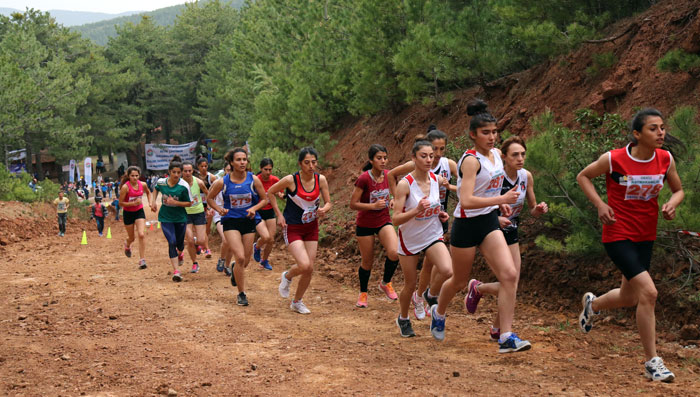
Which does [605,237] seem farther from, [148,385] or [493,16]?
[493,16]

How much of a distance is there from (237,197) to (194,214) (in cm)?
346

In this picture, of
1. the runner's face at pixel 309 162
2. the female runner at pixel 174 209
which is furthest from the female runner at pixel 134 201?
the runner's face at pixel 309 162

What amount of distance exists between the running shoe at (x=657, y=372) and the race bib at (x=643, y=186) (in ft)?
4.31

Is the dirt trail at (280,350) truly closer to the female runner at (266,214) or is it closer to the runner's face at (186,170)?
the female runner at (266,214)

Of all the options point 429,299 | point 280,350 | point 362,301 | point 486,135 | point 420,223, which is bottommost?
point 362,301

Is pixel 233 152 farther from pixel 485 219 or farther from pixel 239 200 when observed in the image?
pixel 485 219

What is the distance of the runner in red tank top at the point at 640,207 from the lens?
5332mm

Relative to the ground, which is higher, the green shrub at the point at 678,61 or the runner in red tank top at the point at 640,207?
the green shrub at the point at 678,61

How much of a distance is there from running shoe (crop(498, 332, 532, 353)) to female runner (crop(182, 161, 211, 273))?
7.39 metres

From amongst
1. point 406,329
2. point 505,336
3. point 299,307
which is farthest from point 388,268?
point 505,336

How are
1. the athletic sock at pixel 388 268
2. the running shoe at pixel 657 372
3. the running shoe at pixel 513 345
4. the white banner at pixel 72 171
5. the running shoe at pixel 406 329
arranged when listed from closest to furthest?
the running shoe at pixel 657 372
the running shoe at pixel 513 345
the running shoe at pixel 406 329
the athletic sock at pixel 388 268
the white banner at pixel 72 171

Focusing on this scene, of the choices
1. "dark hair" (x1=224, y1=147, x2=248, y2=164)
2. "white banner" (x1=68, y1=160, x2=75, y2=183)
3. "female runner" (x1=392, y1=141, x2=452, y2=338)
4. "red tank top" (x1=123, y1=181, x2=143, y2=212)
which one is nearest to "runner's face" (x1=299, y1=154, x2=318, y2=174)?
"dark hair" (x1=224, y1=147, x2=248, y2=164)

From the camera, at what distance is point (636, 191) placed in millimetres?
5430

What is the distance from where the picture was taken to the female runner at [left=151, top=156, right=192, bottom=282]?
1168 cm
